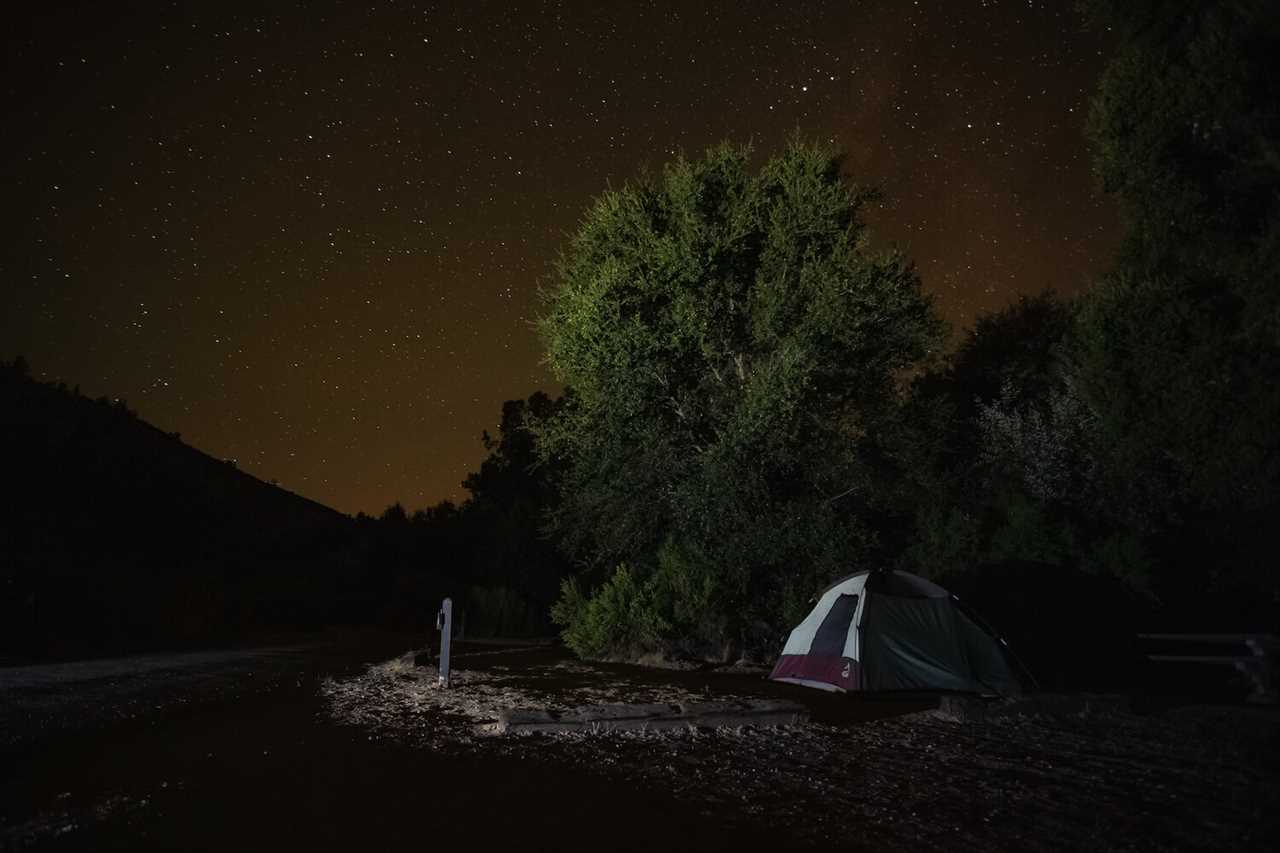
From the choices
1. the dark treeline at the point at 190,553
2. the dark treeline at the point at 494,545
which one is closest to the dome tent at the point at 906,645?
the dark treeline at the point at 494,545

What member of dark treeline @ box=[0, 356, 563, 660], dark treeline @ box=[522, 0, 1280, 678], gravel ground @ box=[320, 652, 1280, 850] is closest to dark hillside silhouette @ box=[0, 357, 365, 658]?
dark treeline @ box=[0, 356, 563, 660]

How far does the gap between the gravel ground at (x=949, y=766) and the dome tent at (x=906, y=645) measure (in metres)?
0.68

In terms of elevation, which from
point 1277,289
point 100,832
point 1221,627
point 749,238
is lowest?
point 100,832

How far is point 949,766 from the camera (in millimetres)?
7840

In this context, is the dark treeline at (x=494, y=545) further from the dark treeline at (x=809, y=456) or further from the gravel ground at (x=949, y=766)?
the gravel ground at (x=949, y=766)

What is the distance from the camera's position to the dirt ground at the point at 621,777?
5.73 meters

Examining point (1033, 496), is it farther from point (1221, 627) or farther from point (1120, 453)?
point (1120, 453)

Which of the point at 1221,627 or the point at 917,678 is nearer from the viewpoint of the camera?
the point at 917,678

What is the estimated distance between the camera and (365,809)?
6398 mm

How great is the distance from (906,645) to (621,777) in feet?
22.3

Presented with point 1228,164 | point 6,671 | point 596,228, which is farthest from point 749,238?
point 6,671

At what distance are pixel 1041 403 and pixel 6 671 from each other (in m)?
22.6

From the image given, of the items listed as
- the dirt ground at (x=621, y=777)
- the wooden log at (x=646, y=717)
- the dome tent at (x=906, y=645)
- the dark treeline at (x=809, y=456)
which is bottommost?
the dirt ground at (x=621, y=777)

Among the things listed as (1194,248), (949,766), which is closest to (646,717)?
(949,766)
